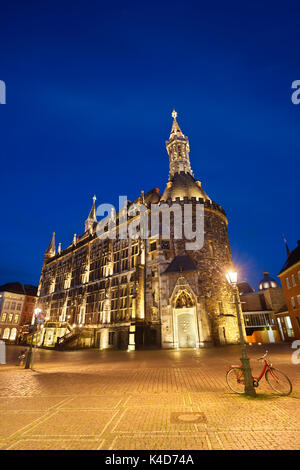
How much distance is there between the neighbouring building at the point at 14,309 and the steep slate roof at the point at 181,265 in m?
46.1

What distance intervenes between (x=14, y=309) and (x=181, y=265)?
53.6 m

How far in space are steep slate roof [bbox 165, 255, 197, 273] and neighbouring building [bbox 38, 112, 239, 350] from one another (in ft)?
0.37

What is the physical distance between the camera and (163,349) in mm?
24344

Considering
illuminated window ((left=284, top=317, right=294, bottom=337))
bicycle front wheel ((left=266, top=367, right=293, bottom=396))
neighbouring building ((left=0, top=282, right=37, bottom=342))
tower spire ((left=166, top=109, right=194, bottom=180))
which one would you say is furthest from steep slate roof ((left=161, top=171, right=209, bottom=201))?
neighbouring building ((left=0, top=282, right=37, bottom=342))

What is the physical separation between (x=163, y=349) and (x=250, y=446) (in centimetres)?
2229

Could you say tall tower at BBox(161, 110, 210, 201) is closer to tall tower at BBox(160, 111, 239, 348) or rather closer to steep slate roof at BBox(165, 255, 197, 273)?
tall tower at BBox(160, 111, 239, 348)

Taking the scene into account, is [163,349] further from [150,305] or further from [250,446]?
[250,446]

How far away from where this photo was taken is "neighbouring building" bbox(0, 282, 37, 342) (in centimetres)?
5747

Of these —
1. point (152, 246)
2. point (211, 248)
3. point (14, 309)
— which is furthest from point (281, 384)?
point (14, 309)

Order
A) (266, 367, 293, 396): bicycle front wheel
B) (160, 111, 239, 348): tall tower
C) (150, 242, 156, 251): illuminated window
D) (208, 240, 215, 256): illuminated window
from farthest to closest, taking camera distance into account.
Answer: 1. (208, 240, 215, 256): illuminated window
2. (150, 242, 156, 251): illuminated window
3. (160, 111, 239, 348): tall tower
4. (266, 367, 293, 396): bicycle front wheel

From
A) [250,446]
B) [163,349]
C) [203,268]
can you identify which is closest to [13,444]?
[250,446]

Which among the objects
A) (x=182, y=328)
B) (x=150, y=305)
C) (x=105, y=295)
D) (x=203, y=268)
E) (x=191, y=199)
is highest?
(x=191, y=199)

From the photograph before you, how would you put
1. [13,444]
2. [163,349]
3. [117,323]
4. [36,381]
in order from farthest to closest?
[117,323], [163,349], [36,381], [13,444]

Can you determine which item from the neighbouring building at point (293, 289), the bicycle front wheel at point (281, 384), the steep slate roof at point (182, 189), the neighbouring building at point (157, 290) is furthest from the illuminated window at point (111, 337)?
the bicycle front wheel at point (281, 384)
